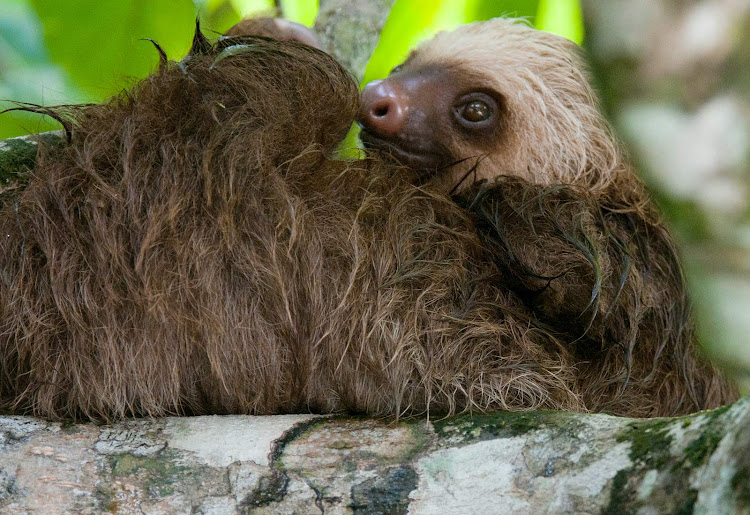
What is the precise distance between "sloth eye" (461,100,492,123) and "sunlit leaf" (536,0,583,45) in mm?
1256

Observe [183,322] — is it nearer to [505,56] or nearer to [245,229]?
[245,229]

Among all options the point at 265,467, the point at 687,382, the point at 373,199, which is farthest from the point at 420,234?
the point at 687,382

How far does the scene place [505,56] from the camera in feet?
13.8

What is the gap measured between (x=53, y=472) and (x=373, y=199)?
149 cm

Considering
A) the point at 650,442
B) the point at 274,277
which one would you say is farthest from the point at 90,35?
the point at 650,442

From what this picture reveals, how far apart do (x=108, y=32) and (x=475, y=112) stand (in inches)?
85.3

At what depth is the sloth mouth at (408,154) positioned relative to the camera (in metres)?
3.66

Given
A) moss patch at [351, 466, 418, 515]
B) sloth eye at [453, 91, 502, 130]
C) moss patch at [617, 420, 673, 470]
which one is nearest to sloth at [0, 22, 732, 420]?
moss patch at [351, 466, 418, 515]

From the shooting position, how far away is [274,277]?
2789 millimetres

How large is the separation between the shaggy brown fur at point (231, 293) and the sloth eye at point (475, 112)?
967mm

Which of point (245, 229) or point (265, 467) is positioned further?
point (245, 229)

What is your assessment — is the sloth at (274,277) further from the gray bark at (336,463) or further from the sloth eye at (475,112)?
the sloth eye at (475,112)

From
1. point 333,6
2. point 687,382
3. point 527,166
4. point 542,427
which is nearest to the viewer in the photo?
point 542,427

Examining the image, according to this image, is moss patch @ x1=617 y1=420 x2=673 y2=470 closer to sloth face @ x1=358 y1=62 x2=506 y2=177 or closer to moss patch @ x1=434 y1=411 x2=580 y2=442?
moss patch @ x1=434 y1=411 x2=580 y2=442
